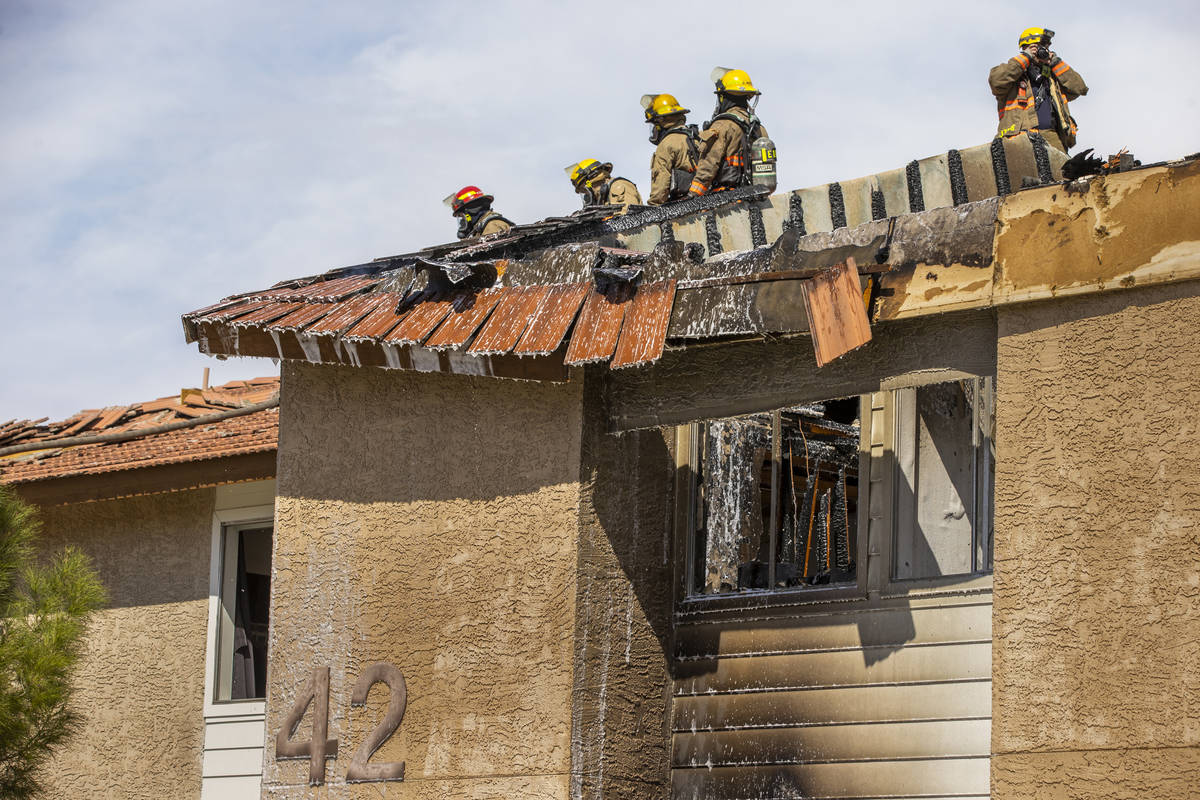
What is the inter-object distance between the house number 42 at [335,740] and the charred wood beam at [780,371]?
5.62 feet

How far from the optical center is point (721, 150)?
11680 millimetres

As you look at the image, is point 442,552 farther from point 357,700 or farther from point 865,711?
A: point 865,711

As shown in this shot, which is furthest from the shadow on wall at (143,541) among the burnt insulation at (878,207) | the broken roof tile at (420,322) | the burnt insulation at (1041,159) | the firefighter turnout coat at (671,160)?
the burnt insulation at (1041,159)

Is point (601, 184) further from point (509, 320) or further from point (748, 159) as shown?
point (509, 320)

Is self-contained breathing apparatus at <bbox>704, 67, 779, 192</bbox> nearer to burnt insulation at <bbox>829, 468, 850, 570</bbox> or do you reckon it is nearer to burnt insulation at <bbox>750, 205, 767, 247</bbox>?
burnt insulation at <bbox>750, 205, 767, 247</bbox>

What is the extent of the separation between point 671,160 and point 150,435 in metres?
4.69

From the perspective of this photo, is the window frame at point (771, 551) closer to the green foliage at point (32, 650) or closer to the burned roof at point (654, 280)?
the burned roof at point (654, 280)

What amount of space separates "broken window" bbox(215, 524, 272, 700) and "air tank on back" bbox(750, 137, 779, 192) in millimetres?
4209

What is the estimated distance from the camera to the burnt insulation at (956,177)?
9125mm

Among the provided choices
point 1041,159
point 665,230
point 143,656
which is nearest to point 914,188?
point 1041,159

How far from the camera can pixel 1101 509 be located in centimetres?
580

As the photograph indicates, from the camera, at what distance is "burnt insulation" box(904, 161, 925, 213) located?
9.24 m

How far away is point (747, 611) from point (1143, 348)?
2.57m

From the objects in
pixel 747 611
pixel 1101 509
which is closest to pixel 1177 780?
pixel 1101 509
